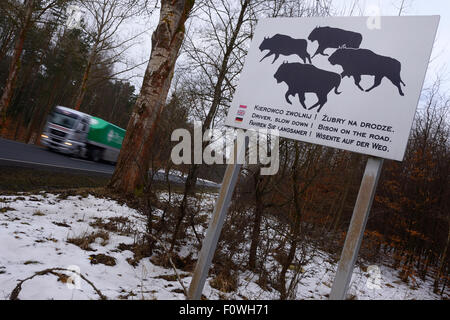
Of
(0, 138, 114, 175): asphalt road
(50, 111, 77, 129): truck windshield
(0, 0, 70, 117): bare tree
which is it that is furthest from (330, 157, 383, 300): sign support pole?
(50, 111, 77, 129): truck windshield

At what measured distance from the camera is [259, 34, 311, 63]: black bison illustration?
262 cm

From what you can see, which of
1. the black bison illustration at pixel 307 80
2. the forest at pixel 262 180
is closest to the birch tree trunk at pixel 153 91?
the forest at pixel 262 180

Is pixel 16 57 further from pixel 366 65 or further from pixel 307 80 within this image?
pixel 366 65

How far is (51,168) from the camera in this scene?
10781 millimetres

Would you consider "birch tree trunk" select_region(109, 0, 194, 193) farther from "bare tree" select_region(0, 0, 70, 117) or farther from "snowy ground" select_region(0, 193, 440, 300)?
"bare tree" select_region(0, 0, 70, 117)

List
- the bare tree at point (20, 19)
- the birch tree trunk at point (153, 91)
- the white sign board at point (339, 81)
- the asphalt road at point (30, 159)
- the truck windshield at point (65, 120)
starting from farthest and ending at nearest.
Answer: the truck windshield at point (65, 120), the bare tree at point (20, 19), the asphalt road at point (30, 159), the birch tree trunk at point (153, 91), the white sign board at point (339, 81)

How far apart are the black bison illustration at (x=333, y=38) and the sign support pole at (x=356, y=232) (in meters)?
1.01

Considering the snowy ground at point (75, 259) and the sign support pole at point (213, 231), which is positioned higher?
the sign support pole at point (213, 231)

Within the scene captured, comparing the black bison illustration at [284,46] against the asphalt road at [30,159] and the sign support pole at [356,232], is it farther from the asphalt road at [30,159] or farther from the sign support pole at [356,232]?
the asphalt road at [30,159]

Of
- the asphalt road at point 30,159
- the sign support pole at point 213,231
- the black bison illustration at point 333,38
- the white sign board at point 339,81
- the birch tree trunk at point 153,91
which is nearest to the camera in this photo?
the white sign board at point 339,81

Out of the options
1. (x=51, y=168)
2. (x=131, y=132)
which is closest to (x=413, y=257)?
(x=131, y=132)

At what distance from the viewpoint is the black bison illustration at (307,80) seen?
7.84 feet

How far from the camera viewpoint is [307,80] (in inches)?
98.3
